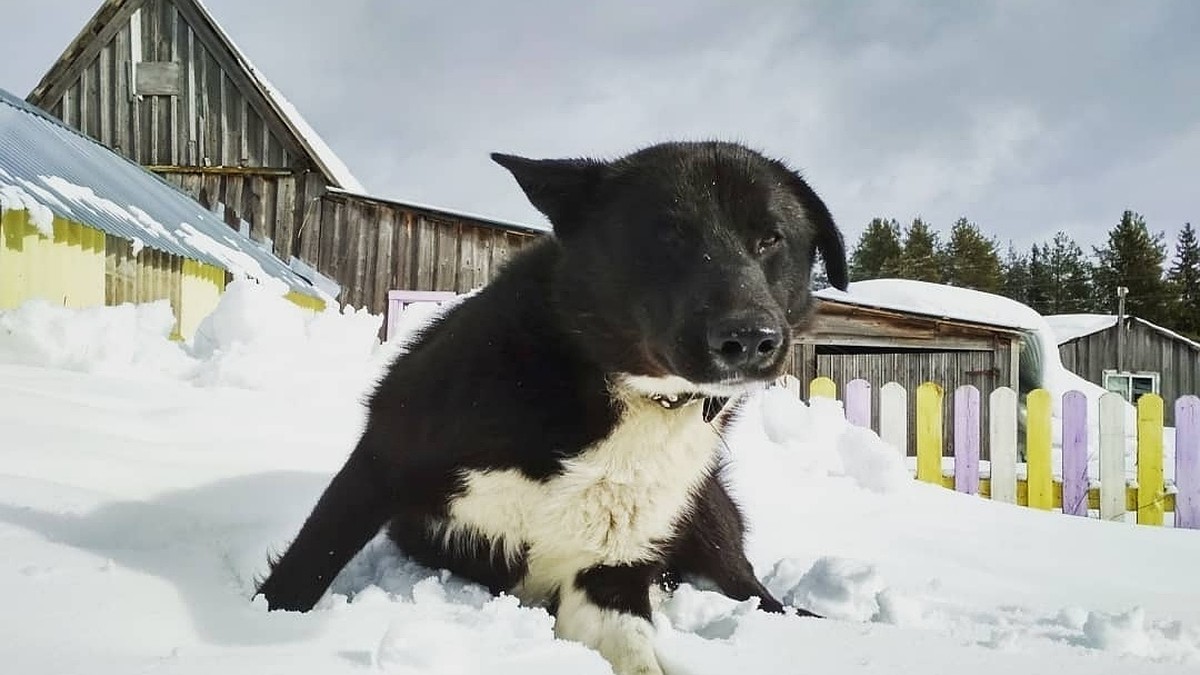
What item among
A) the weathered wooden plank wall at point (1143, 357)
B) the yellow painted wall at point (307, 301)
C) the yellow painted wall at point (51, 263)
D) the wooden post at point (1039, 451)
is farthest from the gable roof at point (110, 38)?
the weathered wooden plank wall at point (1143, 357)

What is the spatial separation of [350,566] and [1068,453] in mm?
5323

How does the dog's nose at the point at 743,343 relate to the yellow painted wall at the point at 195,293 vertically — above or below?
below

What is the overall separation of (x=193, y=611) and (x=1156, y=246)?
173 feet

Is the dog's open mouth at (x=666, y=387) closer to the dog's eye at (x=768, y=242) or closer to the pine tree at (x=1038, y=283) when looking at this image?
the dog's eye at (x=768, y=242)

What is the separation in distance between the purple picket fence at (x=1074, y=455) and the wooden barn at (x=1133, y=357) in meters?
24.0

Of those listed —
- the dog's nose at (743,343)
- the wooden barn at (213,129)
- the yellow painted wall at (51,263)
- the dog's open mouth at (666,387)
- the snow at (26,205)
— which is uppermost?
the wooden barn at (213,129)

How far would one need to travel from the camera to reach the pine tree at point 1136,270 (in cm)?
4062

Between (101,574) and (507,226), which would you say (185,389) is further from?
(507,226)

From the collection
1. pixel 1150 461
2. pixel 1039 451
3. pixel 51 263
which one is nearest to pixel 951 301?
pixel 1150 461

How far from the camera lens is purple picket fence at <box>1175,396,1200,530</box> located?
5.21 metres

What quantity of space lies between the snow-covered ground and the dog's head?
615mm

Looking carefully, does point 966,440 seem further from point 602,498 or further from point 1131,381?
point 1131,381

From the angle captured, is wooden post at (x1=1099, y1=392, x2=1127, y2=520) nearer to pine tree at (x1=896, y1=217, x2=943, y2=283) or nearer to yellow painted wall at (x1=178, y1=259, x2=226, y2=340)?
yellow painted wall at (x1=178, y1=259, x2=226, y2=340)

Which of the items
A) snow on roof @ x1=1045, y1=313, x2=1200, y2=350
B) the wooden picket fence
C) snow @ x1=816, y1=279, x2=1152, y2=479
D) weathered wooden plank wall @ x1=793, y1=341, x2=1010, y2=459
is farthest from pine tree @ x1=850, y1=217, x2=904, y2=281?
the wooden picket fence
